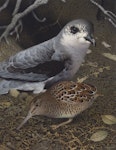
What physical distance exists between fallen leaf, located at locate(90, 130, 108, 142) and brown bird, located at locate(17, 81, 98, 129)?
8.5 inches

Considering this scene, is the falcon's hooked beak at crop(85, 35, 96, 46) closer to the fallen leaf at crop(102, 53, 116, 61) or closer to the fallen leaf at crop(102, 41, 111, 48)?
the fallen leaf at crop(102, 53, 116, 61)

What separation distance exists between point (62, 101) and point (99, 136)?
402 millimetres

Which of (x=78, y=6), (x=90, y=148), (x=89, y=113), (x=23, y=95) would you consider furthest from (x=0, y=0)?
(x=90, y=148)

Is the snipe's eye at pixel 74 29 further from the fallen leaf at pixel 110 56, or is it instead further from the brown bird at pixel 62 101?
the fallen leaf at pixel 110 56

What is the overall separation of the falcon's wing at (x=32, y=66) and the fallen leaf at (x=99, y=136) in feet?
1.82

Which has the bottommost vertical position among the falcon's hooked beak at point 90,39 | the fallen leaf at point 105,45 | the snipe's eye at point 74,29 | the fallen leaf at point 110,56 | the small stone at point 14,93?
the fallen leaf at point 110,56

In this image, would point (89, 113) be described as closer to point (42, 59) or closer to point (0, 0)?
point (42, 59)

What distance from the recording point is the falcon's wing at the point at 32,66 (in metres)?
3.33

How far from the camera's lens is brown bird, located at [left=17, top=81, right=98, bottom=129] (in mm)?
3025

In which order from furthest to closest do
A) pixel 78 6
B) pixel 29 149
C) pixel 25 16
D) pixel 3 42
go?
1. pixel 78 6
2. pixel 25 16
3. pixel 3 42
4. pixel 29 149

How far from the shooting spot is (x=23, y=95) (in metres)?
3.56

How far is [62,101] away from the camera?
305 centimetres

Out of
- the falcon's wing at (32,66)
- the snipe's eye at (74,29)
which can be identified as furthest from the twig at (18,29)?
the snipe's eye at (74,29)

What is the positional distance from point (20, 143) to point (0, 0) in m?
1.76
